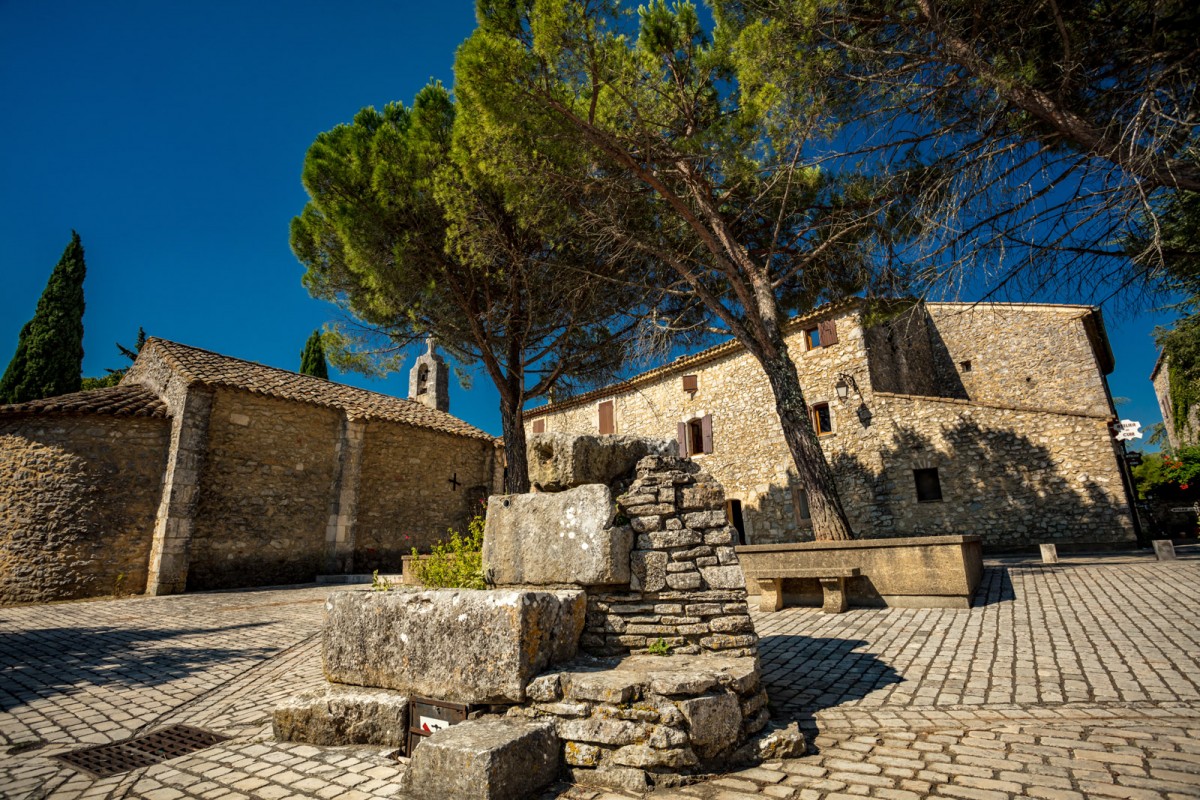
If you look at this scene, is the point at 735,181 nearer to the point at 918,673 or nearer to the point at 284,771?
the point at 918,673

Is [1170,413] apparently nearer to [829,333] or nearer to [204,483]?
[829,333]

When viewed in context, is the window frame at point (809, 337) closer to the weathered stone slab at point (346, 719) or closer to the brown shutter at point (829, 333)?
the brown shutter at point (829, 333)

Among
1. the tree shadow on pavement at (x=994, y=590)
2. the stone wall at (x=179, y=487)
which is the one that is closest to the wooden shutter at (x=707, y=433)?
the tree shadow on pavement at (x=994, y=590)

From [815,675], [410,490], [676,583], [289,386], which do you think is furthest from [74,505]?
[815,675]

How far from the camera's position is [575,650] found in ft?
11.7

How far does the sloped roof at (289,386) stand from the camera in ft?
39.1

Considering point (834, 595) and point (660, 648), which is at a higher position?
point (660, 648)

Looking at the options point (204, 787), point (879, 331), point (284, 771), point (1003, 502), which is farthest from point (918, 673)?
point (879, 331)

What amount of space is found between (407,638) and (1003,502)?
15199 millimetres

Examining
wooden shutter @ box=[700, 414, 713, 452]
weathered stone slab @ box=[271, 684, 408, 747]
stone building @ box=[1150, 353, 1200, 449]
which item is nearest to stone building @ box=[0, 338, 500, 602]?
wooden shutter @ box=[700, 414, 713, 452]

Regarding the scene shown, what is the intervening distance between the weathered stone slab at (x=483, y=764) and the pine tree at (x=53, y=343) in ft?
79.2

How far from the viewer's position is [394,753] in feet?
10.5

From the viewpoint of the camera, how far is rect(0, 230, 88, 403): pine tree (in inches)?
730

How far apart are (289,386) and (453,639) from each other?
12698 mm
